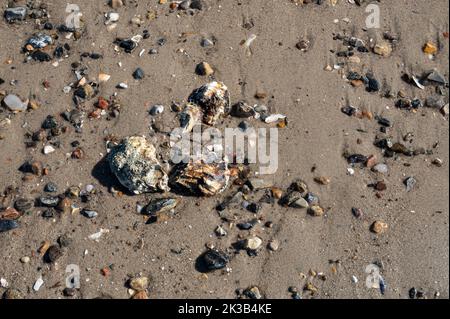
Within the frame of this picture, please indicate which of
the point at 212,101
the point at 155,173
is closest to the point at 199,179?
the point at 155,173

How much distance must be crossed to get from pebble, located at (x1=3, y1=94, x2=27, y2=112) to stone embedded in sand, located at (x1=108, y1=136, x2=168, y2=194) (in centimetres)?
101

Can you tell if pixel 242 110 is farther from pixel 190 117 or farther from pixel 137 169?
pixel 137 169

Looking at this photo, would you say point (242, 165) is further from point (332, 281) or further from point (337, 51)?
point (337, 51)

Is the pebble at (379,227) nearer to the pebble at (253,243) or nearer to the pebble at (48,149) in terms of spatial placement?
the pebble at (253,243)

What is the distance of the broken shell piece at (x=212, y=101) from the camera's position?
4965 mm

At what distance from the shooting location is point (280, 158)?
498cm

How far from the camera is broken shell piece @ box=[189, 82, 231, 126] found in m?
4.96

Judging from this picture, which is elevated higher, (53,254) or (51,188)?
(51,188)

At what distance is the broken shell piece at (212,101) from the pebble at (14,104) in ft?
5.25

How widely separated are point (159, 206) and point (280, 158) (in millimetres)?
1245

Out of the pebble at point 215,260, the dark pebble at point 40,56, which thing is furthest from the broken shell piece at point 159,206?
the dark pebble at point 40,56

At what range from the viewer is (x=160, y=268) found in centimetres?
454

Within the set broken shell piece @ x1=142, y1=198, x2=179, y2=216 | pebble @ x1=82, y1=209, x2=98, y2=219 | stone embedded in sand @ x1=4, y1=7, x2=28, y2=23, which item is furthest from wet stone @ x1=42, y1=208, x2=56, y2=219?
stone embedded in sand @ x1=4, y1=7, x2=28, y2=23

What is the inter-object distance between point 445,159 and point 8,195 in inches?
166
